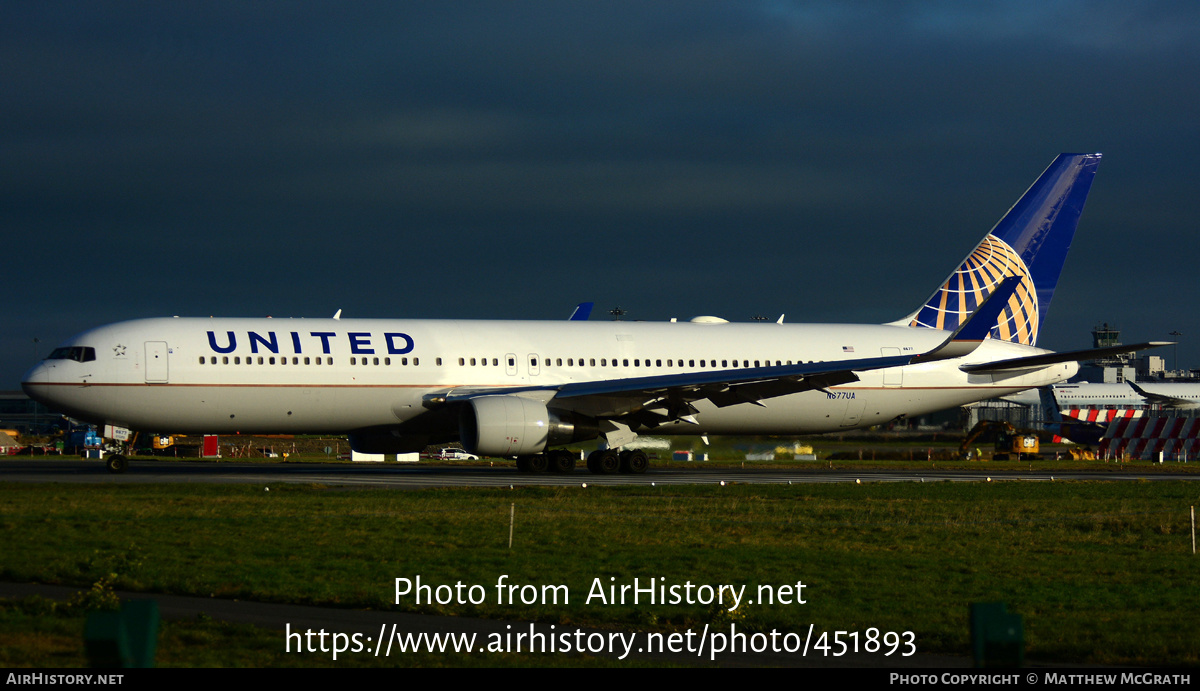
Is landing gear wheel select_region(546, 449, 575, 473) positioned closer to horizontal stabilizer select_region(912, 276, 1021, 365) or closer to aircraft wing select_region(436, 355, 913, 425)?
aircraft wing select_region(436, 355, 913, 425)

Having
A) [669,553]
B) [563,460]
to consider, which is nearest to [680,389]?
[563,460]

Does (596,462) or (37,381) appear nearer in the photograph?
(37,381)

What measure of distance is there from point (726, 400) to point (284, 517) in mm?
17587

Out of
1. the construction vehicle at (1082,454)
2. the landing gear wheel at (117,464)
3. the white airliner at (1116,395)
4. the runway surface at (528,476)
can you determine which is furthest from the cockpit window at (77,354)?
the white airliner at (1116,395)

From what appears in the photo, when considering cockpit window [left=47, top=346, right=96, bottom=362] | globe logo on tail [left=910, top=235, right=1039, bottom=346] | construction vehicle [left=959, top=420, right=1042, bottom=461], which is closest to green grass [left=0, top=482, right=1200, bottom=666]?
cockpit window [left=47, top=346, right=96, bottom=362]

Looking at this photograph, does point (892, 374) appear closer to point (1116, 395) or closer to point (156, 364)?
point (156, 364)

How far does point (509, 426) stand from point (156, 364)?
9625mm

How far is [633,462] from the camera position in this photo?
34.8m

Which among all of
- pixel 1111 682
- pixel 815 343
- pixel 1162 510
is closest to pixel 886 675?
pixel 1111 682

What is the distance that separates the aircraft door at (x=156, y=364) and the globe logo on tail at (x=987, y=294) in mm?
25092

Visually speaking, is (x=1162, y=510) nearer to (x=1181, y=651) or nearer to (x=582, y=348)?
(x=1181, y=651)

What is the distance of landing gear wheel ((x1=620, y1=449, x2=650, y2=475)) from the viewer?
34875mm

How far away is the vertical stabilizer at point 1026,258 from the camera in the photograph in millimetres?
41625

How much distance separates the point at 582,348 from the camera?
3559cm
